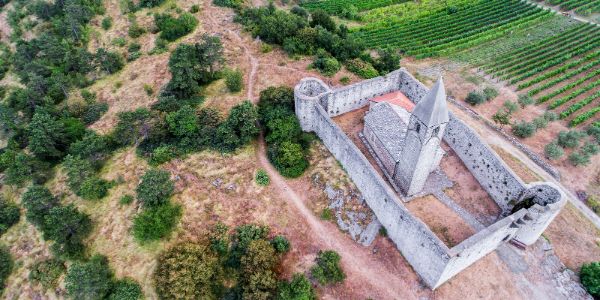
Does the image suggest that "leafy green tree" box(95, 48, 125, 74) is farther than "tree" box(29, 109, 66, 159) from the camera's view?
Yes

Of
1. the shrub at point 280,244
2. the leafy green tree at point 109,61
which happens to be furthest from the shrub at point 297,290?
the leafy green tree at point 109,61

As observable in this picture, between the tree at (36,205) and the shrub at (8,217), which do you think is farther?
the shrub at (8,217)

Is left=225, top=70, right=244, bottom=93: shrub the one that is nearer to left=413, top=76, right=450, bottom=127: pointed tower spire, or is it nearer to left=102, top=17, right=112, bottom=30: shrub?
left=413, top=76, right=450, bottom=127: pointed tower spire

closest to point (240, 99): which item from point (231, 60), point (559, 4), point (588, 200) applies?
point (231, 60)

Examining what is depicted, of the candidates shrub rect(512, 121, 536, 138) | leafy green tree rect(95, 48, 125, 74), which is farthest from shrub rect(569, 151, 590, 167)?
leafy green tree rect(95, 48, 125, 74)

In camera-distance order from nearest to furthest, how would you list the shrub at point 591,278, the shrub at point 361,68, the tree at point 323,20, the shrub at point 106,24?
the shrub at point 591,278
the shrub at point 361,68
the tree at point 323,20
the shrub at point 106,24

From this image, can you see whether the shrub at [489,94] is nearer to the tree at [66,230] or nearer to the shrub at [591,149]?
the shrub at [591,149]
